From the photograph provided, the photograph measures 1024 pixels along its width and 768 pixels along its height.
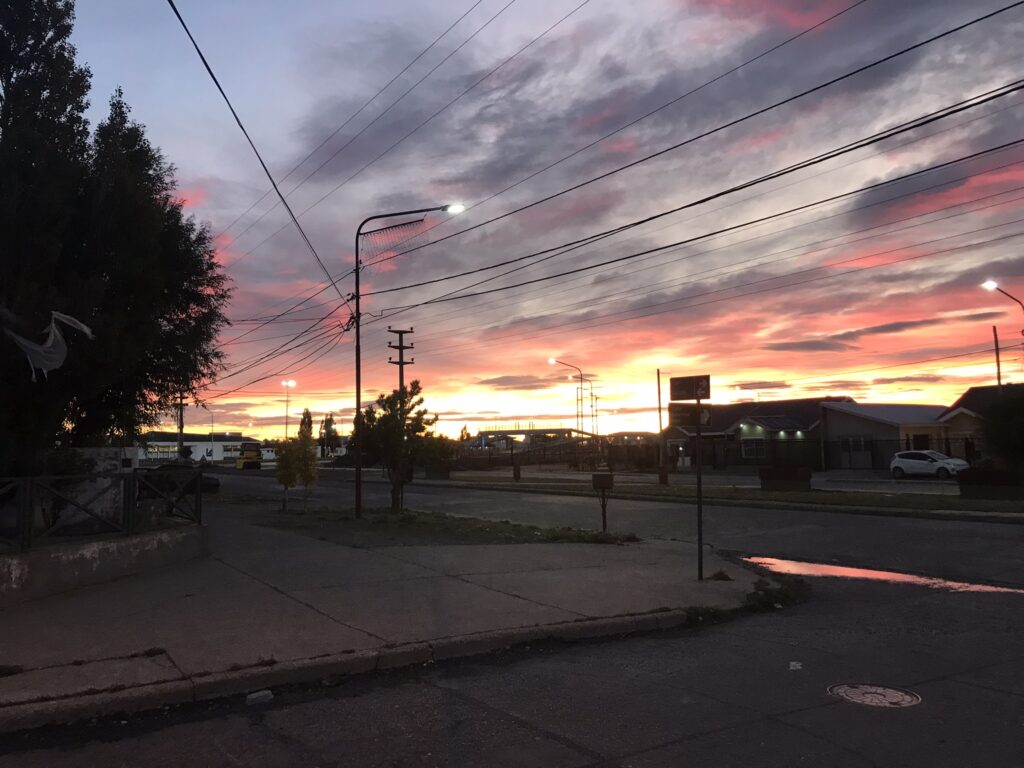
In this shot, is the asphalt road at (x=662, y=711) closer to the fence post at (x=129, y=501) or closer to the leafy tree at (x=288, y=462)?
the fence post at (x=129, y=501)

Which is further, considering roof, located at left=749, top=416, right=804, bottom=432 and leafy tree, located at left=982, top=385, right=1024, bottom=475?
roof, located at left=749, top=416, right=804, bottom=432

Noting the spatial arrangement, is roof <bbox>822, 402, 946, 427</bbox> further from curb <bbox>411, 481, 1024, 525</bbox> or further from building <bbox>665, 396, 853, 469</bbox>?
curb <bbox>411, 481, 1024, 525</bbox>

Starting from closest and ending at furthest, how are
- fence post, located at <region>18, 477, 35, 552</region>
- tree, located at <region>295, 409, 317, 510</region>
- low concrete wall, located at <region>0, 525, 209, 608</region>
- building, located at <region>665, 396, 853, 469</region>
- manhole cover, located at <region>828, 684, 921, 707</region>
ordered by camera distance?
manhole cover, located at <region>828, 684, 921, 707</region> < low concrete wall, located at <region>0, 525, 209, 608</region> < fence post, located at <region>18, 477, 35, 552</region> < tree, located at <region>295, 409, 317, 510</region> < building, located at <region>665, 396, 853, 469</region>

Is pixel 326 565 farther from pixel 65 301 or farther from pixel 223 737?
pixel 223 737

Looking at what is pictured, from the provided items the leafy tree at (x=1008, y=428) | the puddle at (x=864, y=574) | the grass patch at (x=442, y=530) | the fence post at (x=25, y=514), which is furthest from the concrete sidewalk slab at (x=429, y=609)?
the leafy tree at (x=1008, y=428)

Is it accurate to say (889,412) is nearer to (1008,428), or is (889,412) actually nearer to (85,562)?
(1008,428)

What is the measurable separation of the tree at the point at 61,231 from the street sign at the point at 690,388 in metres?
8.35

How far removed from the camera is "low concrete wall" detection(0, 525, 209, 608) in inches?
341

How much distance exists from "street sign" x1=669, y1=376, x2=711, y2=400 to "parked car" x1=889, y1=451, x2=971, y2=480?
37826 mm

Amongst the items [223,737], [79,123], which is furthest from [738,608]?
[79,123]

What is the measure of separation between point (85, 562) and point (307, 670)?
504cm

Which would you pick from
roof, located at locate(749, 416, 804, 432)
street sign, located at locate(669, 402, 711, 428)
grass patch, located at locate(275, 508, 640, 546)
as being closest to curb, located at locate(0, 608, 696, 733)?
street sign, located at locate(669, 402, 711, 428)

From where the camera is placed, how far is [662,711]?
17.6 feet

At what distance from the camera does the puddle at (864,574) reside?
10344 millimetres
